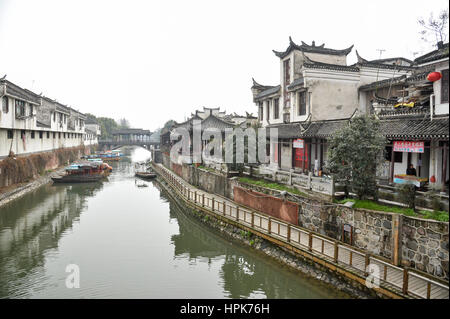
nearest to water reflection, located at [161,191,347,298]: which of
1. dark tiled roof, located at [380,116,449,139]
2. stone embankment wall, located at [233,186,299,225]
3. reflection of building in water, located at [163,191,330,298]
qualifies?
reflection of building in water, located at [163,191,330,298]

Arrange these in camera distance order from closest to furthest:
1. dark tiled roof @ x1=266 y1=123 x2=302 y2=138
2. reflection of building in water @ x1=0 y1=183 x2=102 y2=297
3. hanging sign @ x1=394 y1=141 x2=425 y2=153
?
hanging sign @ x1=394 y1=141 x2=425 y2=153
reflection of building in water @ x1=0 y1=183 x2=102 y2=297
dark tiled roof @ x1=266 y1=123 x2=302 y2=138

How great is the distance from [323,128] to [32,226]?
20.2 metres

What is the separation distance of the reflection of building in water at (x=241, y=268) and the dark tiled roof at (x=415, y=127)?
7.54 metres

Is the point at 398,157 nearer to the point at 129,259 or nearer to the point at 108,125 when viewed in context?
the point at 129,259

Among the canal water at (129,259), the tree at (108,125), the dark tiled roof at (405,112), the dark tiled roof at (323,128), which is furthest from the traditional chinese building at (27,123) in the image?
the tree at (108,125)

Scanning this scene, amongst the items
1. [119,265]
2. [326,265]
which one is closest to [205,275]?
[119,265]

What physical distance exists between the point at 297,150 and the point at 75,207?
63.0ft

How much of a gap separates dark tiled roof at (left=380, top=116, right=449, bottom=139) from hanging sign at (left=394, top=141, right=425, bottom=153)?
1.57 ft

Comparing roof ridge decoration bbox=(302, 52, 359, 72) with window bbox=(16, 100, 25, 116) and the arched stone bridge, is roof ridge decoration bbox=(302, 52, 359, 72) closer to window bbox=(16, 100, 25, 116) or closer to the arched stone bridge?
window bbox=(16, 100, 25, 116)

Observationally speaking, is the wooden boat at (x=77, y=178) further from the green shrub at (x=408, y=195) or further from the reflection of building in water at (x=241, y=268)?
the green shrub at (x=408, y=195)

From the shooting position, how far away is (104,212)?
24.9 metres

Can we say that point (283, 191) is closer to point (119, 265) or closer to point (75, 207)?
point (119, 265)

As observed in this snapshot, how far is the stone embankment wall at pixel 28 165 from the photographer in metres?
28.2

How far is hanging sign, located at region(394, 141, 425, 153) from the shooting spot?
517 inches
